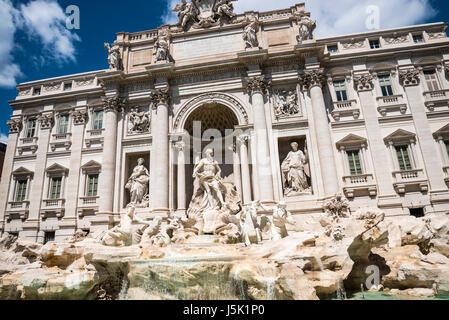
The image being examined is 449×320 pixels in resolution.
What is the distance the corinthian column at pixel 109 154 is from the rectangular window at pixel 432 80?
839 inches

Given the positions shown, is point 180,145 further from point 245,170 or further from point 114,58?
point 114,58

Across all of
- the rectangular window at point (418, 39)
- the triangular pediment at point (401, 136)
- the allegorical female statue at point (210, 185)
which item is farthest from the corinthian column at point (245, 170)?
the rectangular window at point (418, 39)

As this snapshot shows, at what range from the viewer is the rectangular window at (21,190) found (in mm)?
21939

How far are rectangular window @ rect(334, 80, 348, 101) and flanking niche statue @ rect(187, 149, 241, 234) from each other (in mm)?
9635

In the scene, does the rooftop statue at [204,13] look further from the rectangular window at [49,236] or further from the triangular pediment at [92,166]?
the rectangular window at [49,236]

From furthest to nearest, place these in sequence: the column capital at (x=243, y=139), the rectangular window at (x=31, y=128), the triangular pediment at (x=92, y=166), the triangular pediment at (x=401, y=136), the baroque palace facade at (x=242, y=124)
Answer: the rectangular window at (x=31, y=128) < the triangular pediment at (x=92, y=166) < the column capital at (x=243, y=139) < the triangular pediment at (x=401, y=136) < the baroque palace facade at (x=242, y=124)

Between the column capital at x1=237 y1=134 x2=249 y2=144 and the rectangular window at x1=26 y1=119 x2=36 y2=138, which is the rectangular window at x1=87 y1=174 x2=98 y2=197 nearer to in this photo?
the rectangular window at x1=26 y1=119 x2=36 y2=138

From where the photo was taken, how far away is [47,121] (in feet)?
76.5

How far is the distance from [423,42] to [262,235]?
1811 centimetres

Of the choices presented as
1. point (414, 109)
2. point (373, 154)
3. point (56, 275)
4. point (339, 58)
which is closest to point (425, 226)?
point (373, 154)

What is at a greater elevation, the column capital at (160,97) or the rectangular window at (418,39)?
the rectangular window at (418,39)

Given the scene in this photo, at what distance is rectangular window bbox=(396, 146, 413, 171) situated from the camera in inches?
714

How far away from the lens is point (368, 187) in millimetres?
17609
